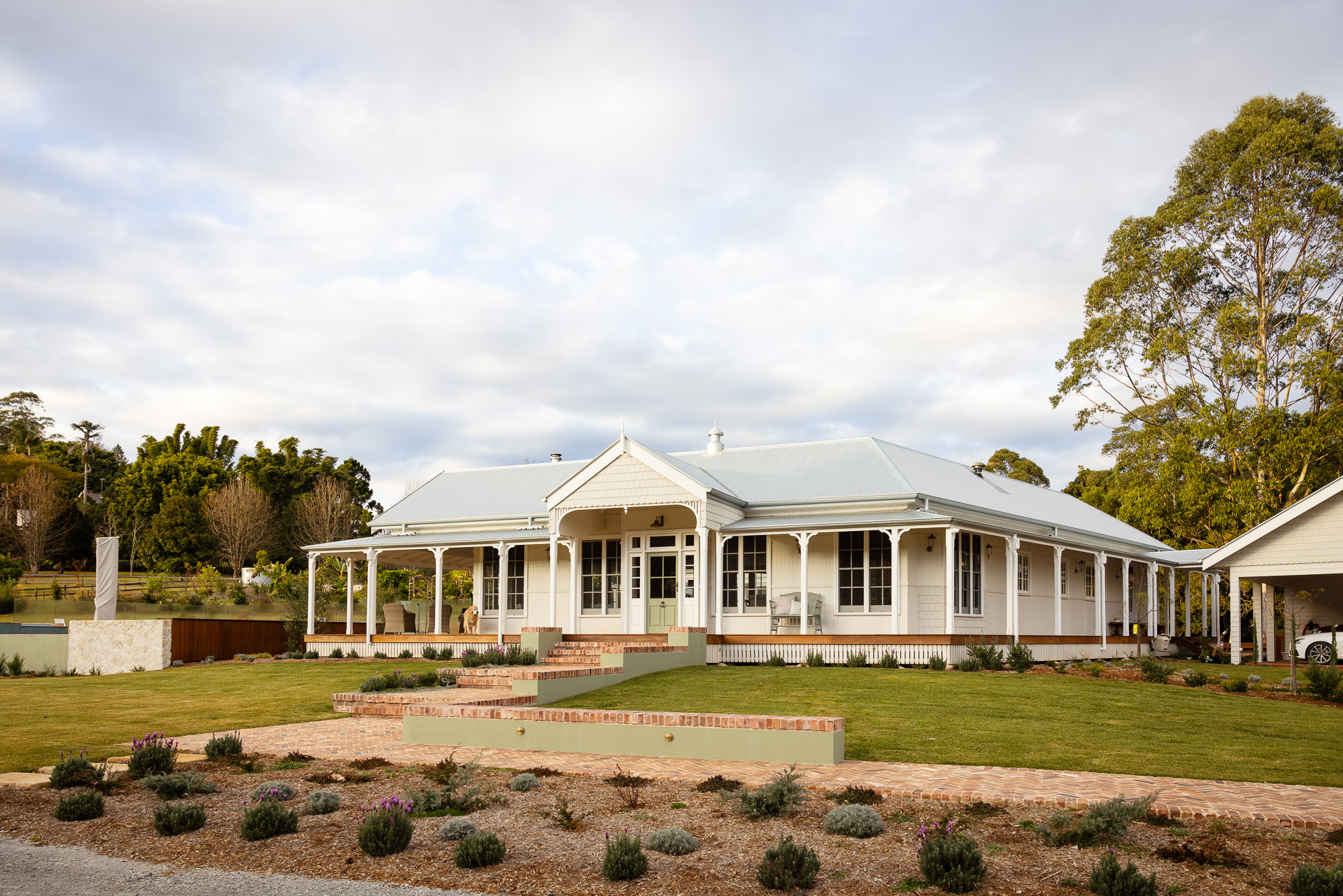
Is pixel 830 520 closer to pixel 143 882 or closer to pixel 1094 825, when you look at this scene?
pixel 1094 825

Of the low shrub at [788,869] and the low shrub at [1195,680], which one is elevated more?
A: the low shrub at [788,869]

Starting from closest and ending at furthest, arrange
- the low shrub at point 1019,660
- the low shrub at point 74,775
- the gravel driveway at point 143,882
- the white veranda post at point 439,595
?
1. the gravel driveway at point 143,882
2. the low shrub at point 74,775
3. the low shrub at point 1019,660
4. the white veranda post at point 439,595

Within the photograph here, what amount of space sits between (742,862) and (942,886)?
1.23m

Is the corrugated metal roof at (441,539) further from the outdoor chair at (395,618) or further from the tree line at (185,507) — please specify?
the tree line at (185,507)

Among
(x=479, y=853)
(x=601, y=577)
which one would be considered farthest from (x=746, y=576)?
(x=479, y=853)

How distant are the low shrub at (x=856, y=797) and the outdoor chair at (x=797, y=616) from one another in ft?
44.9

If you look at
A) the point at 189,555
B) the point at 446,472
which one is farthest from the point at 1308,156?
the point at 189,555

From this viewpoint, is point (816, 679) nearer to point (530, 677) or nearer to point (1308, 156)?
point (530, 677)

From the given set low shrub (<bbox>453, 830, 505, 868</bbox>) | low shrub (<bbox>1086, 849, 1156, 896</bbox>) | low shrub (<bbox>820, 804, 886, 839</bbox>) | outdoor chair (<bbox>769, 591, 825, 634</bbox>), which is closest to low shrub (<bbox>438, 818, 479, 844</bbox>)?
low shrub (<bbox>453, 830, 505, 868</bbox>)

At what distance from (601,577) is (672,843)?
706 inches

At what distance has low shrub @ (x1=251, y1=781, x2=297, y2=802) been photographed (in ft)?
25.7

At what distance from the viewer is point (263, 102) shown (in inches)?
643

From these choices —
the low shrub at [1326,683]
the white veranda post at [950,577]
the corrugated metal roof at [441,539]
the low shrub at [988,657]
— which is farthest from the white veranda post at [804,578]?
the low shrub at [1326,683]

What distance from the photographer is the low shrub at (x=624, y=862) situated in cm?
595
